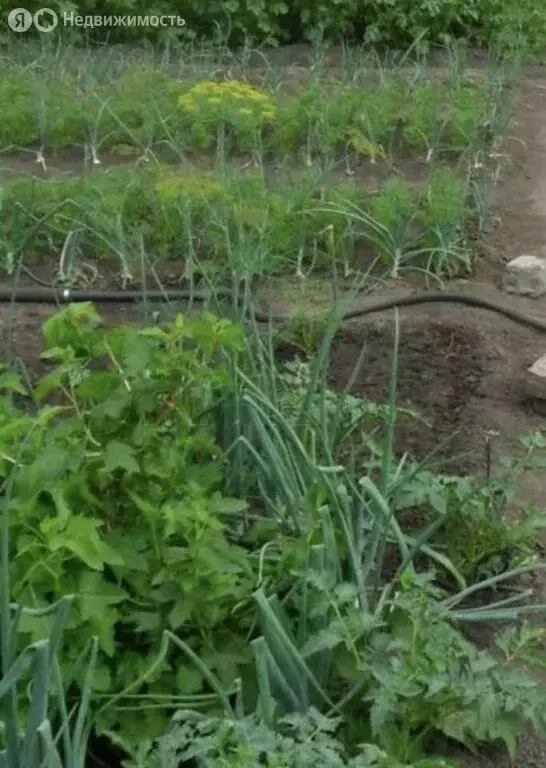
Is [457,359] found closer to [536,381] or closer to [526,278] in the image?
[536,381]

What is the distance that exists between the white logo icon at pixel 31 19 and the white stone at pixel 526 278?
4173 millimetres

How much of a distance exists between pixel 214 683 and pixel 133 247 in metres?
2.46

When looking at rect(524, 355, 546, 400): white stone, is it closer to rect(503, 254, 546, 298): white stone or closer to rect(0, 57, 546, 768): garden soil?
rect(0, 57, 546, 768): garden soil

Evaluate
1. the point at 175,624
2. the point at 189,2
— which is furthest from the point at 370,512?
the point at 189,2

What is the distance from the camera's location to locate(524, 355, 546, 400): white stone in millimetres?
3570

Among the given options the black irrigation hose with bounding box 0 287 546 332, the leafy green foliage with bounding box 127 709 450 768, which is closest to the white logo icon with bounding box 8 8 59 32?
the black irrigation hose with bounding box 0 287 546 332

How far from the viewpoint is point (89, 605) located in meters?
2.12

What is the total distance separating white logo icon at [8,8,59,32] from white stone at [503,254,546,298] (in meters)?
4.17

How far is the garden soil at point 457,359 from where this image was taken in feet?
11.2

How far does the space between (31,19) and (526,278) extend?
4.51m

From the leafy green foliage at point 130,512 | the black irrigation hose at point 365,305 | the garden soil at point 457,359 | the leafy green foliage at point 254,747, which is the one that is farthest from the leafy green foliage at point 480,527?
the black irrigation hose at point 365,305

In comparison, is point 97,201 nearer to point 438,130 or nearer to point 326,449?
point 438,130

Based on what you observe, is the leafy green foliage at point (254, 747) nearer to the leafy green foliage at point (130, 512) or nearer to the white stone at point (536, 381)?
the leafy green foliage at point (130, 512)

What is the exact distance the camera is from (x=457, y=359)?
390cm
